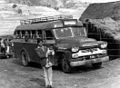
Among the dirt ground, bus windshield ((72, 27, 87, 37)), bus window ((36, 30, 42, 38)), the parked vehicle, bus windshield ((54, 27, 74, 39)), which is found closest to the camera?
the dirt ground

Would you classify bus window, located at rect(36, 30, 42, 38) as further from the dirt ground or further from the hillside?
the hillside

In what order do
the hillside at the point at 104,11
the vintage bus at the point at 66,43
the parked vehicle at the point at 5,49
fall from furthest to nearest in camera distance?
the parked vehicle at the point at 5,49 → the hillside at the point at 104,11 → the vintage bus at the point at 66,43

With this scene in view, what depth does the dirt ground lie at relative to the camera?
465 inches

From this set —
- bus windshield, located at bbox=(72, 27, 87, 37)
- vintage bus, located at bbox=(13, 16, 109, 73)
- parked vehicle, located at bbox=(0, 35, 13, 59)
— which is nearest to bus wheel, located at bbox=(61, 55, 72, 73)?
vintage bus, located at bbox=(13, 16, 109, 73)

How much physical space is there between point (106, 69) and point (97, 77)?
171 centimetres

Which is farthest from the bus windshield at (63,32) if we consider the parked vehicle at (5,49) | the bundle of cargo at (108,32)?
the parked vehicle at (5,49)

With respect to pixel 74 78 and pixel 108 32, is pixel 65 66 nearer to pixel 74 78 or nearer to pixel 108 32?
pixel 74 78

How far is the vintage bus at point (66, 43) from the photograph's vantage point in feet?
45.8

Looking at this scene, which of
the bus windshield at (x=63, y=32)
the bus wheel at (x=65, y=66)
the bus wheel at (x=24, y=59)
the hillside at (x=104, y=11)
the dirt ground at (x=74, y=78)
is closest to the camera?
the dirt ground at (x=74, y=78)

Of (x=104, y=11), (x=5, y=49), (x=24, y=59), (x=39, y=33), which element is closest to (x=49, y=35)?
(x=39, y=33)

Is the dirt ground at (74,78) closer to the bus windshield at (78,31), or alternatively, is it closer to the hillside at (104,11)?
the bus windshield at (78,31)

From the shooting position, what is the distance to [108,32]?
17.4m

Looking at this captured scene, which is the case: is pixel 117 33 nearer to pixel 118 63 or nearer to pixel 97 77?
pixel 118 63

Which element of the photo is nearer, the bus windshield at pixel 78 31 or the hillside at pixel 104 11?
the bus windshield at pixel 78 31
